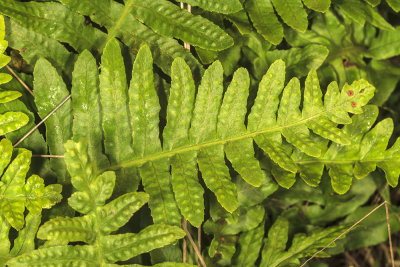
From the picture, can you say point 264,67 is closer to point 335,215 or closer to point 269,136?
point 269,136

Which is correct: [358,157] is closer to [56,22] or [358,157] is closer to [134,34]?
[134,34]

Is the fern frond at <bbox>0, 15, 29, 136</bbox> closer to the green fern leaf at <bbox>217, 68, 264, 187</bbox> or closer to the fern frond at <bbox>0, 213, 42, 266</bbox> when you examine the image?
the fern frond at <bbox>0, 213, 42, 266</bbox>

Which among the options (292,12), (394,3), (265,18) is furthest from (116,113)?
(394,3)

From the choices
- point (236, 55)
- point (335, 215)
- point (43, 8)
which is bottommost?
point (335, 215)

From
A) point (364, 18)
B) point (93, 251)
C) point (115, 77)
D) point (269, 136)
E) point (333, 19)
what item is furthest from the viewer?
point (333, 19)

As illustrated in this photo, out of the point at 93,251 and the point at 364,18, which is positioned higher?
the point at 364,18

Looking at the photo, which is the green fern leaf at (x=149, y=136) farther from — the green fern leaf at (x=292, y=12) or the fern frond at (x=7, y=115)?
the green fern leaf at (x=292, y=12)

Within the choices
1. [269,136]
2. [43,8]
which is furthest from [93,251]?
[43,8]
